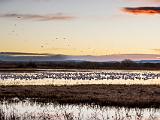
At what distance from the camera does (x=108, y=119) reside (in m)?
24.2

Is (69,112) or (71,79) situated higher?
(71,79)

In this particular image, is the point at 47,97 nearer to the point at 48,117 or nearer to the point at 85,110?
the point at 85,110

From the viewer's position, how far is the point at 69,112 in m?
26.8

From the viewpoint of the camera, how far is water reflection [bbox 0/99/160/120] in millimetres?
24316

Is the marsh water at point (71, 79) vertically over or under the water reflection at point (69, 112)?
over

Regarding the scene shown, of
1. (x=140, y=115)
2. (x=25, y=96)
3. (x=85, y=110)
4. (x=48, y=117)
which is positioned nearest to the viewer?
(x=48, y=117)

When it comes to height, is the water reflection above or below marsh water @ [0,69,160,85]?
below

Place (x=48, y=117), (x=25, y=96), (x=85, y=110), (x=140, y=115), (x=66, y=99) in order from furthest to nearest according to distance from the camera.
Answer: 1. (x=25, y=96)
2. (x=66, y=99)
3. (x=85, y=110)
4. (x=140, y=115)
5. (x=48, y=117)

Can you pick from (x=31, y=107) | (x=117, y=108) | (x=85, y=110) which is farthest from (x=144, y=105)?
(x=31, y=107)

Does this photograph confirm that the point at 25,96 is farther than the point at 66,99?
Yes

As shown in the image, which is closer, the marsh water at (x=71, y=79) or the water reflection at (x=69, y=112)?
the water reflection at (x=69, y=112)

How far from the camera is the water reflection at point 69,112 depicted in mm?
24316

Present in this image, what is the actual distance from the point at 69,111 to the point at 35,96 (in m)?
11.0

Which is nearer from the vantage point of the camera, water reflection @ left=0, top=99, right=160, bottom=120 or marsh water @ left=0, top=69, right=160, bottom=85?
water reflection @ left=0, top=99, right=160, bottom=120
